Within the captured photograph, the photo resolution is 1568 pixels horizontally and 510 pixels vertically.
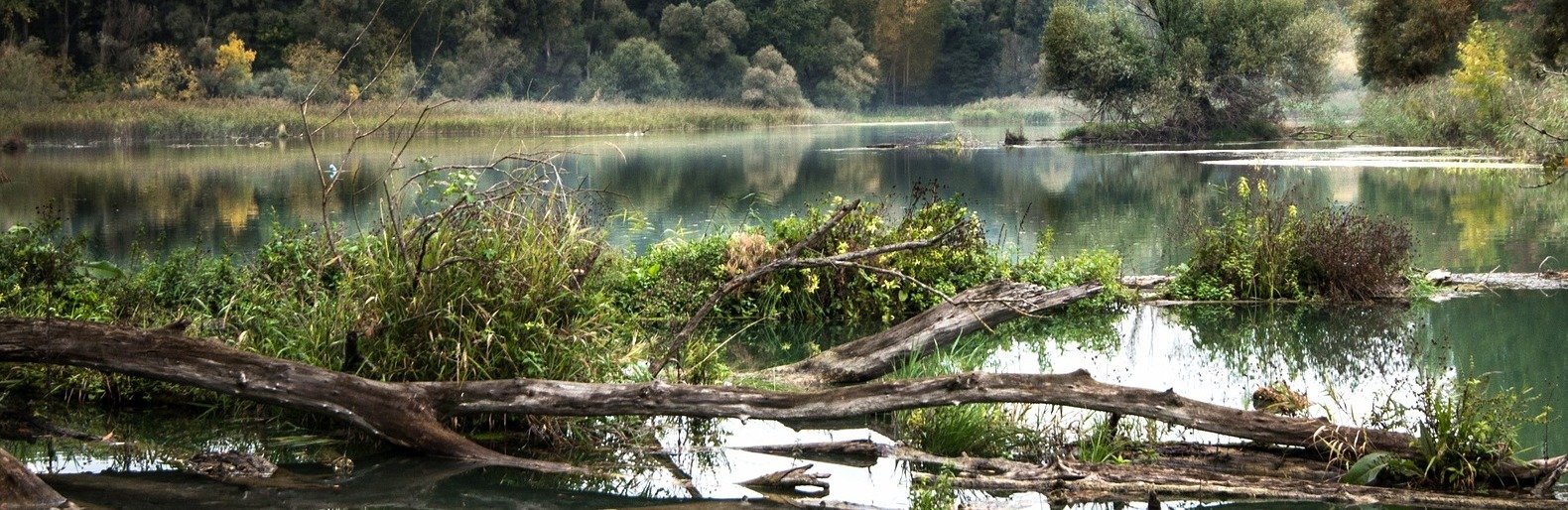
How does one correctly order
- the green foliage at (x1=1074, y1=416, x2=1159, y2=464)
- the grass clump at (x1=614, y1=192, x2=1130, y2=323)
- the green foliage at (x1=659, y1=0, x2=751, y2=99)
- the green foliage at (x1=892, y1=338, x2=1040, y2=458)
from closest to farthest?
1. the green foliage at (x1=1074, y1=416, x2=1159, y2=464)
2. the green foliage at (x1=892, y1=338, x2=1040, y2=458)
3. the grass clump at (x1=614, y1=192, x2=1130, y2=323)
4. the green foliage at (x1=659, y1=0, x2=751, y2=99)

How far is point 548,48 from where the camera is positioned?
7188 cm

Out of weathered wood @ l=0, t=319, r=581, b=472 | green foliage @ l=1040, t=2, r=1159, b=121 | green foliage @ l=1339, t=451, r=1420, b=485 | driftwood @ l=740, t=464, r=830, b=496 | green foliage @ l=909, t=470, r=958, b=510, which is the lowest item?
driftwood @ l=740, t=464, r=830, b=496

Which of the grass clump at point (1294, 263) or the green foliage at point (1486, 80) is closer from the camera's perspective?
the grass clump at point (1294, 263)

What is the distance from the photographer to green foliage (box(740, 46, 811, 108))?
67750 millimetres

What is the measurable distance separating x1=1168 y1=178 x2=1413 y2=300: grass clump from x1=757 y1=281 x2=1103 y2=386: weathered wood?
2.94 meters

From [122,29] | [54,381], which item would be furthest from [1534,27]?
[122,29]

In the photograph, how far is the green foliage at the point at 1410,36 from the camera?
37.0m

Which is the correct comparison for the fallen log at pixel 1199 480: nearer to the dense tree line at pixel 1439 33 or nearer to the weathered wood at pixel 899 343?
the weathered wood at pixel 899 343

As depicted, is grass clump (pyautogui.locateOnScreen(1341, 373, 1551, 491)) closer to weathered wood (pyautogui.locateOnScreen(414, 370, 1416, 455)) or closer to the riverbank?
weathered wood (pyautogui.locateOnScreen(414, 370, 1416, 455))

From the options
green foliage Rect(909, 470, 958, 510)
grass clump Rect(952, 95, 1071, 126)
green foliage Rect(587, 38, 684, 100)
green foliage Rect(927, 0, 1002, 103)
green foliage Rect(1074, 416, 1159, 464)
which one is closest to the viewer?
green foliage Rect(909, 470, 958, 510)

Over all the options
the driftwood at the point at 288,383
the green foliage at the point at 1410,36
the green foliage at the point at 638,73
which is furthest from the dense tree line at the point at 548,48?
the driftwood at the point at 288,383

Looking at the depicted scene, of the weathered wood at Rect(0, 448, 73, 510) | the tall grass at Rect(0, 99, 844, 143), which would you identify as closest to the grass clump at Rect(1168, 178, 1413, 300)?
the weathered wood at Rect(0, 448, 73, 510)

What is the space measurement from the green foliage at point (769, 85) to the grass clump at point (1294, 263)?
5682 cm

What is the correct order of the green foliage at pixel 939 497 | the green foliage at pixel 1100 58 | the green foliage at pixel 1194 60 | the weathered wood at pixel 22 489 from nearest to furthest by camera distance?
1. the green foliage at pixel 939 497
2. the weathered wood at pixel 22 489
3. the green foliage at pixel 1194 60
4. the green foliage at pixel 1100 58
